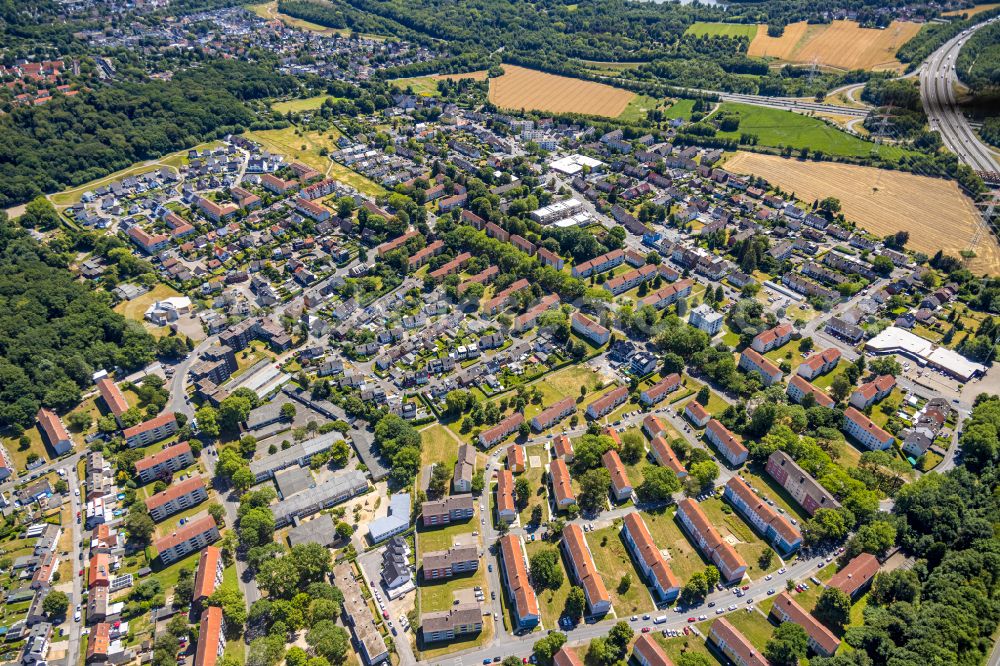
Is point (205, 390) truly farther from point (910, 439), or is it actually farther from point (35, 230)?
point (910, 439)

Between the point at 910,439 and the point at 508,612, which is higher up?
the point at 910,439

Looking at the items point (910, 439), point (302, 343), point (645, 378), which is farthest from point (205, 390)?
point (910, 439)

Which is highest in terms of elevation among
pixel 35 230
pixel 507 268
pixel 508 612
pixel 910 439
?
pixel 910 439

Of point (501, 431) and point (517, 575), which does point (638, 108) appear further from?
point (517, 575)

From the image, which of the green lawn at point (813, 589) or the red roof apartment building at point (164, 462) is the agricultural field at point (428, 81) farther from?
the green lawn at point (813, 589)

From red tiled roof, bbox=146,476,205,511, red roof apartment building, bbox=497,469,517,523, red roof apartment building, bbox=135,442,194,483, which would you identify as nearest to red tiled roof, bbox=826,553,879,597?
red roof apartment building, bbox=497,469,517,523

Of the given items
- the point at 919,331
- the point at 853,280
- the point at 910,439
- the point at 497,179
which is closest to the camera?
the point at 910,439
